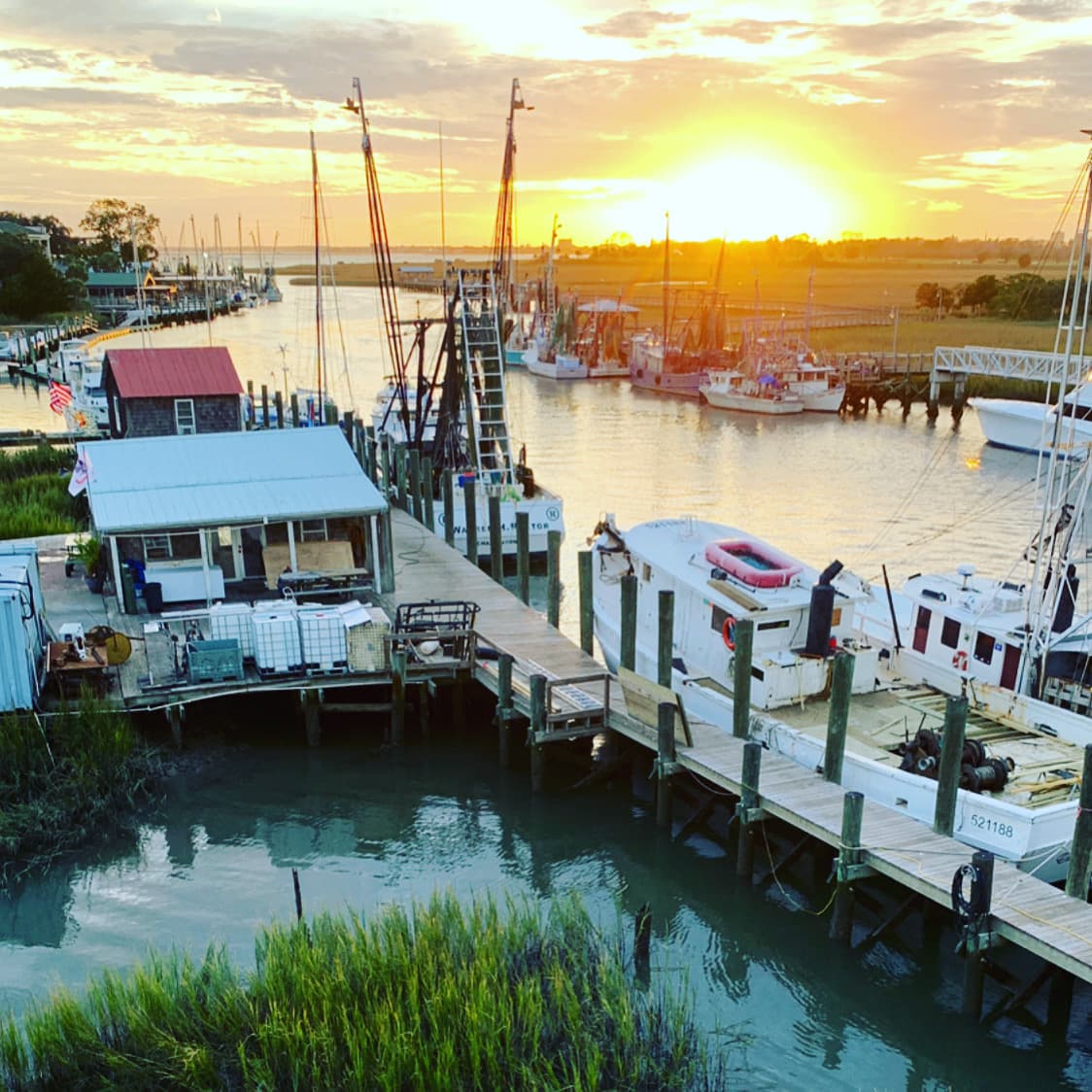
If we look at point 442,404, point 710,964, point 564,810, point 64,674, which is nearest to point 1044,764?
point 710,964

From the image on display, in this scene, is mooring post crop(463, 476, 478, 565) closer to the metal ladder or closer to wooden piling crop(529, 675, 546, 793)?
the metal ladder

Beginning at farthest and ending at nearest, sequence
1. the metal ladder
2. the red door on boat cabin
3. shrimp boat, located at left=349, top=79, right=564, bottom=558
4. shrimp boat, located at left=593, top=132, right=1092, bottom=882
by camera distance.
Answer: the metal ladder < shrimp boat, located at left=349, top=79, right=564, bottom=558 < the red door on boat cabin < shrimp boat, located at left=593, top=132, right=1092, bottom=882

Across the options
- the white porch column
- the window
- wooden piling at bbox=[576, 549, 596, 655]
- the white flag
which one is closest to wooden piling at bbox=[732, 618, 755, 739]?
wooden piling at bbox=[576, 549, 596, 655]

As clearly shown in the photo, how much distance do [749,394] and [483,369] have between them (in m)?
38.4

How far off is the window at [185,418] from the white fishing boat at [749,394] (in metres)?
43.7

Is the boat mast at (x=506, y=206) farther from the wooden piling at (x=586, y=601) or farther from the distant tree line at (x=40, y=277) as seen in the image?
the distant tree line at (x=40, y=277)

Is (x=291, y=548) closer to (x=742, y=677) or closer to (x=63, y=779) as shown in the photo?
(x=63, y=779)

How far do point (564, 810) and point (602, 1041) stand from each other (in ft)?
25.6

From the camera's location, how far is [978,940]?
13.0 meters

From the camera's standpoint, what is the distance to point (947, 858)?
14312mm

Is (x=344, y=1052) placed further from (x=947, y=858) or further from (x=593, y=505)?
(x=593, y=505)

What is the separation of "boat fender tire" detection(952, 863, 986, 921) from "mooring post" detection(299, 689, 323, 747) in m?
11.7

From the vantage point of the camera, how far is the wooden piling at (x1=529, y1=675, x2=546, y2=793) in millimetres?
18516

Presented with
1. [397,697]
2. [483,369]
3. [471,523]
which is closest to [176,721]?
[397,697]
